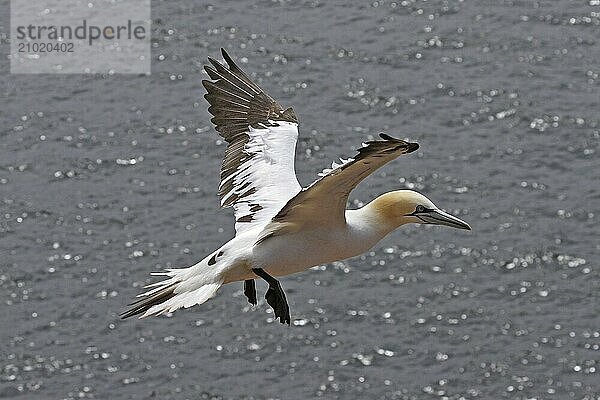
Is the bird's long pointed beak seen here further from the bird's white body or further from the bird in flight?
the bird's white body

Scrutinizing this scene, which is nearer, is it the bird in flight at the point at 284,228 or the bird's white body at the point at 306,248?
the bird in flight at the point at 284,228

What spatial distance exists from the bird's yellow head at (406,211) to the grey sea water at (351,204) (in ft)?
81.3

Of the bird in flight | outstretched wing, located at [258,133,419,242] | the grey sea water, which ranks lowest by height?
the grey sea water

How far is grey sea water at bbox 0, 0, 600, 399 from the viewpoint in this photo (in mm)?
40281

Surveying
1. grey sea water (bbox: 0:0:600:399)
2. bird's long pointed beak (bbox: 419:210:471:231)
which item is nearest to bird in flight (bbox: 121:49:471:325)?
bird's long pointed beak (bbox: 419:210:471:231)

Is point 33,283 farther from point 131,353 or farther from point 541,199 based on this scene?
point 541,199

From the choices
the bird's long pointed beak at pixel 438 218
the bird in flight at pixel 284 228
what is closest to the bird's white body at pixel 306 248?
the bird in flight at pixel 284 228

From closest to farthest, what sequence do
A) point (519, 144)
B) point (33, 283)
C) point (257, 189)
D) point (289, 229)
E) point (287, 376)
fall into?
point (289, 229)
point (257, 189)
point (287, 376)
point (33, 283)
point (519, 144)

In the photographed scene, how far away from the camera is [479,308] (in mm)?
41781

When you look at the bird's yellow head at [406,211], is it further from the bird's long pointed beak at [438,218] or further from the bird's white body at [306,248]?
the bird's white body at [306,248]

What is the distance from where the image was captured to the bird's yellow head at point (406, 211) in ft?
49.5

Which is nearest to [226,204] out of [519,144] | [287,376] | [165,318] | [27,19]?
[287,376]

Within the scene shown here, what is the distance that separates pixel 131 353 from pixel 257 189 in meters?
25.2

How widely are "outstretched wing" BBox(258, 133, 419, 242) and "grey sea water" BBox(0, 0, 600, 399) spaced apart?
2526 cm
